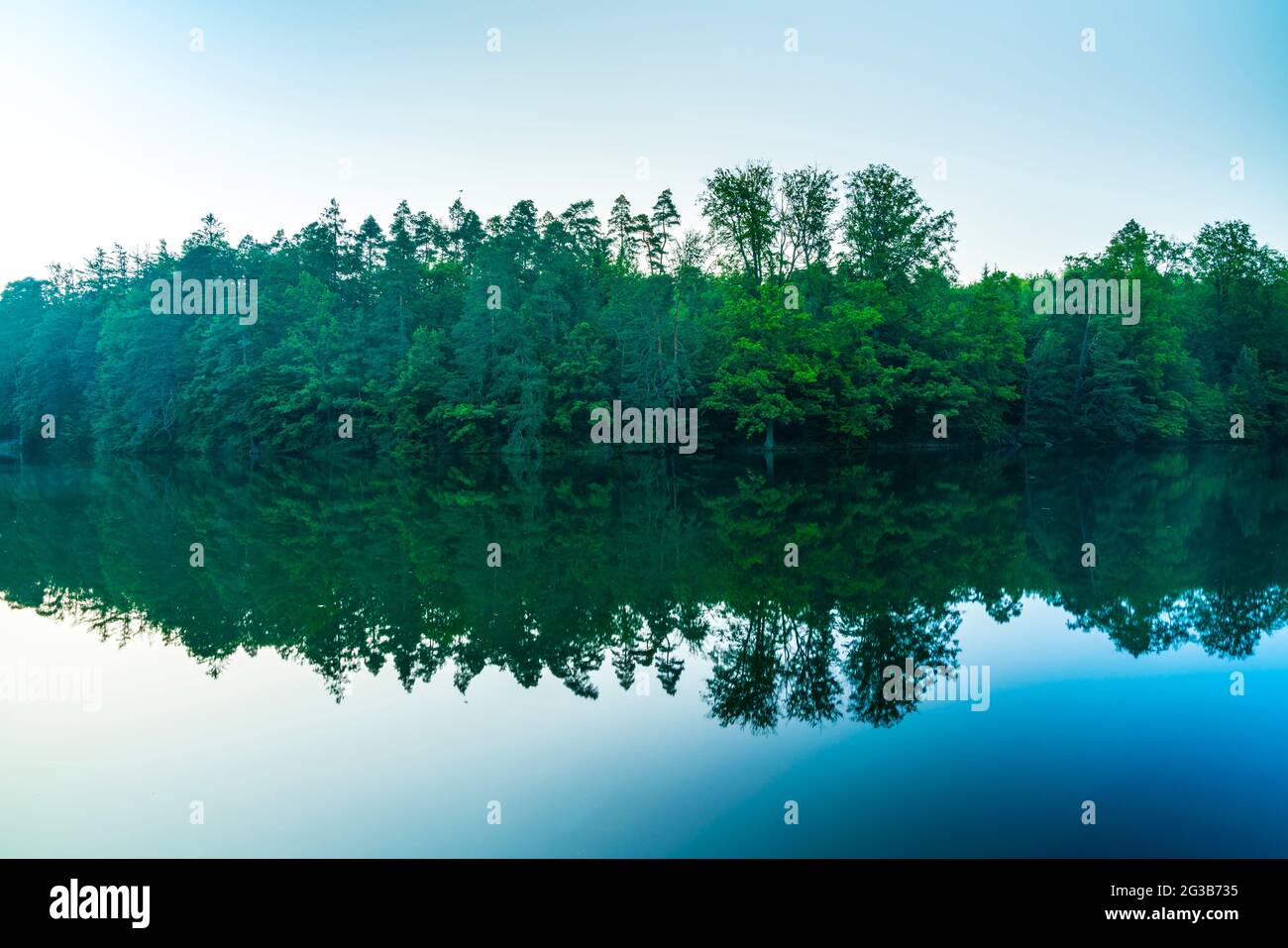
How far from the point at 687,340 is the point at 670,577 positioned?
33.0 metres

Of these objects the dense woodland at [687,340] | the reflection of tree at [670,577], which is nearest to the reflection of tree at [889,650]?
the reflection of tree at [670,577]

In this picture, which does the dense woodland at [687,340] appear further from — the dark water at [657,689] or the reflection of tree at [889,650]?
the reflection of tree at [889,650]

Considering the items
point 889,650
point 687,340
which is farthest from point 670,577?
point 687,340

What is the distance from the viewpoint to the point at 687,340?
150 feet

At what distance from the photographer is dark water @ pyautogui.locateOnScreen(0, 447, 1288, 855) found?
6.12 m

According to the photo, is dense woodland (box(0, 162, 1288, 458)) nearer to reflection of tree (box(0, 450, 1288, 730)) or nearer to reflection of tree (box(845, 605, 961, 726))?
reflection of tree (box(0, 450, 1288, 730))

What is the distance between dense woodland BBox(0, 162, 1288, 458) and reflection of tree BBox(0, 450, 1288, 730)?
63.5 ft

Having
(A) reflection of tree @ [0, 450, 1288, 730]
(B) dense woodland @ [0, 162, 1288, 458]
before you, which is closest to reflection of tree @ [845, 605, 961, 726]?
(A) reflection of tree @ [0, 450, 1288, 730]

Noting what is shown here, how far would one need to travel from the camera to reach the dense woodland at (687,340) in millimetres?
45844

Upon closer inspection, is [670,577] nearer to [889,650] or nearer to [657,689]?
[889,650]

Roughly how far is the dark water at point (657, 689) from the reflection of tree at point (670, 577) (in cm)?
9
